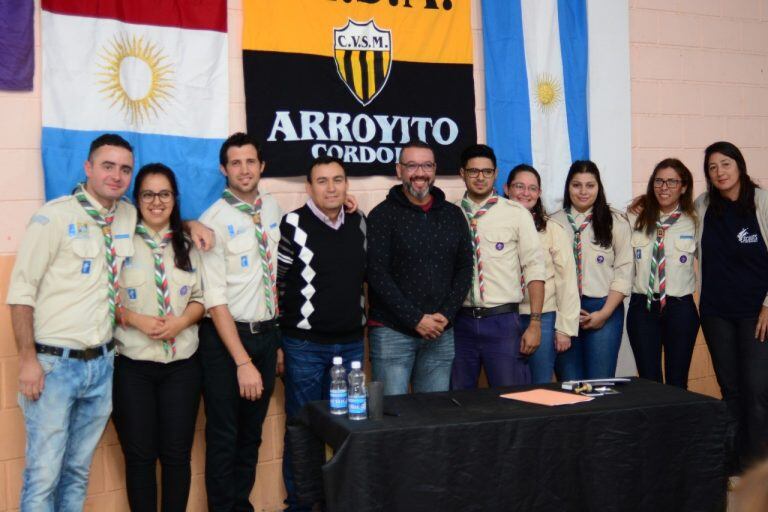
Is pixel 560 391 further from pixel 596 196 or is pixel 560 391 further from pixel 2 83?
pixel 2 83

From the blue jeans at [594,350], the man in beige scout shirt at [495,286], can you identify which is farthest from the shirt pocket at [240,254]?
the blue jeans at [594,350]

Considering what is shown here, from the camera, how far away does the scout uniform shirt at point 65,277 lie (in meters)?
2.78

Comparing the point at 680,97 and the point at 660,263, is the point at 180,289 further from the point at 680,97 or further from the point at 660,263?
the point at 680,97

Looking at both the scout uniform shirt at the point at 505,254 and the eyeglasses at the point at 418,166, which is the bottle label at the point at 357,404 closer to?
the scout uniform shirt at the point at 505,254

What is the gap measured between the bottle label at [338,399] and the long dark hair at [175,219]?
2.90ft

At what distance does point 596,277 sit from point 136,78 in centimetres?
238

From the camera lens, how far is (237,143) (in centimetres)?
335

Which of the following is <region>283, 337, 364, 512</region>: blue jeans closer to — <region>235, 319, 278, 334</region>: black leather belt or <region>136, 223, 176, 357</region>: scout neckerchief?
<region>235, 319, 278, 334</region>: black leather belt

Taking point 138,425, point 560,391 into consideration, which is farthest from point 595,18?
point 138,425

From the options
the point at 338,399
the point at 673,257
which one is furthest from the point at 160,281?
the point at 673,257

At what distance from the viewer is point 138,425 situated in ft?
9.95

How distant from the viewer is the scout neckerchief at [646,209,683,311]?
386 cm

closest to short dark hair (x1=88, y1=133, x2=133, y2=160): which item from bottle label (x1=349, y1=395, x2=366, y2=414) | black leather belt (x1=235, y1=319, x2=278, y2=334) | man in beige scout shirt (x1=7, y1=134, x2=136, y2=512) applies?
man in beige scout shirt (x1=7, y1=134, x2=136, y2=512)

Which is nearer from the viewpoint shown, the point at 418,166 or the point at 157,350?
the point at 157,350
